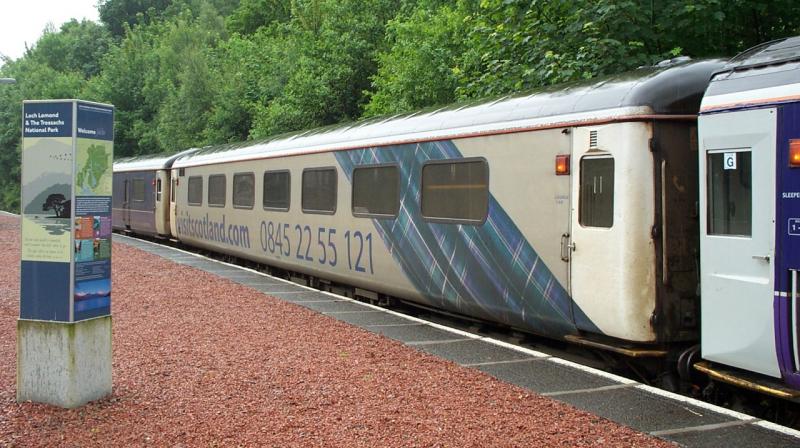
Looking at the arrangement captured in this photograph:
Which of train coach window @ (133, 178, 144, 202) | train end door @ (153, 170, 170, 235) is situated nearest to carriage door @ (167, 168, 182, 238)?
train end door @ (153, 170, 170, 235)

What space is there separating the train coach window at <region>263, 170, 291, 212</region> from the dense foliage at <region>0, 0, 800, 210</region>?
3.40 m

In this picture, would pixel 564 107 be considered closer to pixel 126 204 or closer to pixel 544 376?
pixel 544 376

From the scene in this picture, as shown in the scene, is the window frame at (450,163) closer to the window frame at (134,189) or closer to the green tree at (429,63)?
the green tree at (429,63)

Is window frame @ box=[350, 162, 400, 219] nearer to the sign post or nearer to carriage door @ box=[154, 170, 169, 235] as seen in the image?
the sign post

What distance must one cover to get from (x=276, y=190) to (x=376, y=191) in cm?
390

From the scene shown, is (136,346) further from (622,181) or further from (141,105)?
(141,105)

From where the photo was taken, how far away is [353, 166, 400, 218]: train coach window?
31.1ft

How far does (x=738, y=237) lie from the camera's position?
17.1ft

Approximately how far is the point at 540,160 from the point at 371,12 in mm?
19742

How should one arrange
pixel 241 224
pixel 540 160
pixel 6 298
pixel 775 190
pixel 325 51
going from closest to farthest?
pixel 775 190, pixel 540 160, pixel 6 298, pixel 241 224, pixel 325 51

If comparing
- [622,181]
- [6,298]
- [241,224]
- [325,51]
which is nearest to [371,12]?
[325,51]

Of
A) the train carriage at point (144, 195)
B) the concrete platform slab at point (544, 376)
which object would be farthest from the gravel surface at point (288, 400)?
the train carriage at point (144, 195)

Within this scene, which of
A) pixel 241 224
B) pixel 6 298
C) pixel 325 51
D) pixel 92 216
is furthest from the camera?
pixel 325 51

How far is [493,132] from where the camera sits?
298 inches
